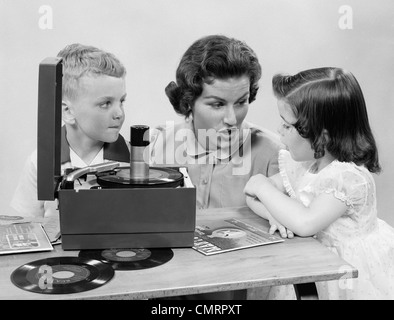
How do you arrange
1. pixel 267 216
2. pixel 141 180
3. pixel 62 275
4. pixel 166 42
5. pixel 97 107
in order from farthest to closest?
1. pixel 166 42
2. pixel 97 107
3. pixel 267 216
4. pixel 141 180
5. pixel 62 275

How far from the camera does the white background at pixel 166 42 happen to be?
86.9 inches

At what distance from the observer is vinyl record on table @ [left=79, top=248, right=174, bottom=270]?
1.30m

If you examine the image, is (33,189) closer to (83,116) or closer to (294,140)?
(83,116)

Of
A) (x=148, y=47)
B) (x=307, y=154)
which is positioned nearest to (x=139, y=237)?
(x=307, y=154)

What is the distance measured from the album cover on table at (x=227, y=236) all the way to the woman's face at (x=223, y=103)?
19.3 inches

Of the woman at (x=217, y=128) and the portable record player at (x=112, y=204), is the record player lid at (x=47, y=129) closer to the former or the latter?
the portable record player at (x=112, y=204)

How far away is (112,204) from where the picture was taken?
4.40 ft

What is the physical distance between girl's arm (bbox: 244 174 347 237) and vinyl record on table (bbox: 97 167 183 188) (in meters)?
0.29

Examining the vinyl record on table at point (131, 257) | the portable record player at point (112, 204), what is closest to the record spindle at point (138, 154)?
the portable record player at point (112, 204)

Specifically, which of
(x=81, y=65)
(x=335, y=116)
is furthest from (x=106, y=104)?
(x=335, y=116)

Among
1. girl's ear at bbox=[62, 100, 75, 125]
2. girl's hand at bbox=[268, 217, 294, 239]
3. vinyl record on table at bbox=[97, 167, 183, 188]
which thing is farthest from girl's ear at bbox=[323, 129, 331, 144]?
girl's ear at bbox=[62, 100, 75, 125]

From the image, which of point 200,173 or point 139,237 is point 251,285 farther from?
point 200,173

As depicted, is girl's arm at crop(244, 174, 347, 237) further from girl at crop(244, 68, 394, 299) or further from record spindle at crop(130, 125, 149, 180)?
record spindle at crop(130, 125, 149, 180)

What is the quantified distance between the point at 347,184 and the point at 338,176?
0.03 m
